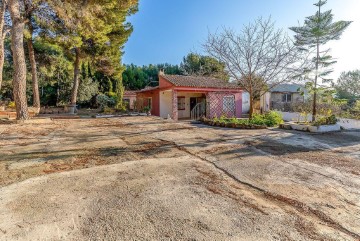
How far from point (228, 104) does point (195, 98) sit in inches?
116

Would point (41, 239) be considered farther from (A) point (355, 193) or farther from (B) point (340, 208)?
(A) point (355, 193)

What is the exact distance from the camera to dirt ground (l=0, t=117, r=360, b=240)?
2.13 m

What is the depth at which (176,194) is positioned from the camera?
2938 mm

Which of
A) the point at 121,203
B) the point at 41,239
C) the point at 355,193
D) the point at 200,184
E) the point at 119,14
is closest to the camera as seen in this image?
the point at 41,239

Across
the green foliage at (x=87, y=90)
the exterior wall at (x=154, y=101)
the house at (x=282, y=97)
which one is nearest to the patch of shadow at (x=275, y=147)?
the exterior wall at (x=154, y=101)

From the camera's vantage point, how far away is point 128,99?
32.5 metres

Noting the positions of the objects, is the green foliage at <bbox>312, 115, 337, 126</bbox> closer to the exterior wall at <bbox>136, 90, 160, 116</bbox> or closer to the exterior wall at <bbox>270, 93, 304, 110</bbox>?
the exterior wall at <bbox>136, 90, 160, 116</bbox>

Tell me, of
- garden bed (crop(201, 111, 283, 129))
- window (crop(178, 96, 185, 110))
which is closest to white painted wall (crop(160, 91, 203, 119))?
window (crop(178, 96, 185, 110))

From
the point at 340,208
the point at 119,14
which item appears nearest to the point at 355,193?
the point at 340,208

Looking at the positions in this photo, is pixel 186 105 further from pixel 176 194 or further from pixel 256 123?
pixel 176 194

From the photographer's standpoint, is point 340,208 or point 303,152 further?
point 303,152

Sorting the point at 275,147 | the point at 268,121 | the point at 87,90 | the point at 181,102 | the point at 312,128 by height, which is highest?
the point at 87,90

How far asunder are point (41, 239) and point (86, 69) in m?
25.5

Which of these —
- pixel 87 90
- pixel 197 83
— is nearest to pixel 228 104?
pixel 197 83
